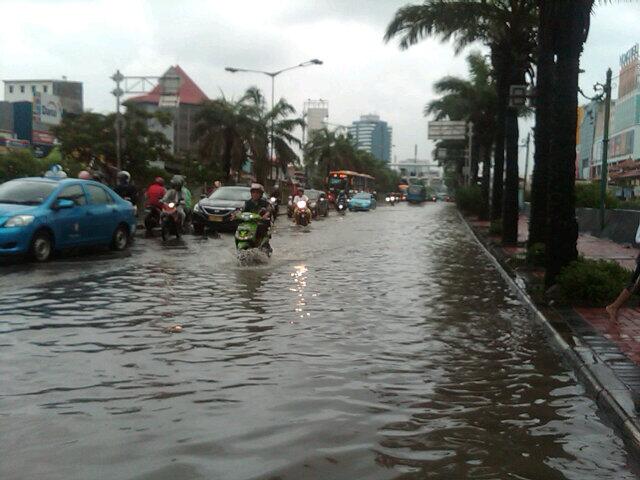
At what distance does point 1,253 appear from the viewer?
13.6m

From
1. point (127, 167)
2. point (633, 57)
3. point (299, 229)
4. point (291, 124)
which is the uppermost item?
point (633, 57)

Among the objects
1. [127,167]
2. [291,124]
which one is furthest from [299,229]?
[291,124]

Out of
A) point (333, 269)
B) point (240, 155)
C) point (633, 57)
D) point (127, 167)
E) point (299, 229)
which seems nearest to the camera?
point (333, 269)

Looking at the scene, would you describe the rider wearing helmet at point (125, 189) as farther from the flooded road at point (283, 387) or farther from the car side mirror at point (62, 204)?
the flooded road at point (283, 387)

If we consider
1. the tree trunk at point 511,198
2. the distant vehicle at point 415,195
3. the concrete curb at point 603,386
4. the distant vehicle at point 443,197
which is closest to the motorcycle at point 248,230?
the concrete curb at point 603,386

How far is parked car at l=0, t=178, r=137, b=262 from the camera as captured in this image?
13.8 meters

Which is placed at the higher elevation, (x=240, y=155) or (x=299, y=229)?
(x=240, y=155)

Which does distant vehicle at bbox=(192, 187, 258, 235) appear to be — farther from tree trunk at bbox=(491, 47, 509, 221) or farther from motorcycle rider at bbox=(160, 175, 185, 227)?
tree trunk at bbox=(491, 47, 509, 221)

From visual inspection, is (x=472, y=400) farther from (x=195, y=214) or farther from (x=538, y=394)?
(x=195, y=214)

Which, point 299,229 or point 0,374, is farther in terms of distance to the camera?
point 299,229

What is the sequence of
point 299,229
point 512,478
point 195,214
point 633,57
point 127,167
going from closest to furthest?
1. point 512,478
2. point 195,214
3. point 299,229
4. point 127,167
5. point 633,57

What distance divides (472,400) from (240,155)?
158ft

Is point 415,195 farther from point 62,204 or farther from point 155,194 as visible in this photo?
point 62,204

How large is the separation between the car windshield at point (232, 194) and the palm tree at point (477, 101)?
62.6 ft
